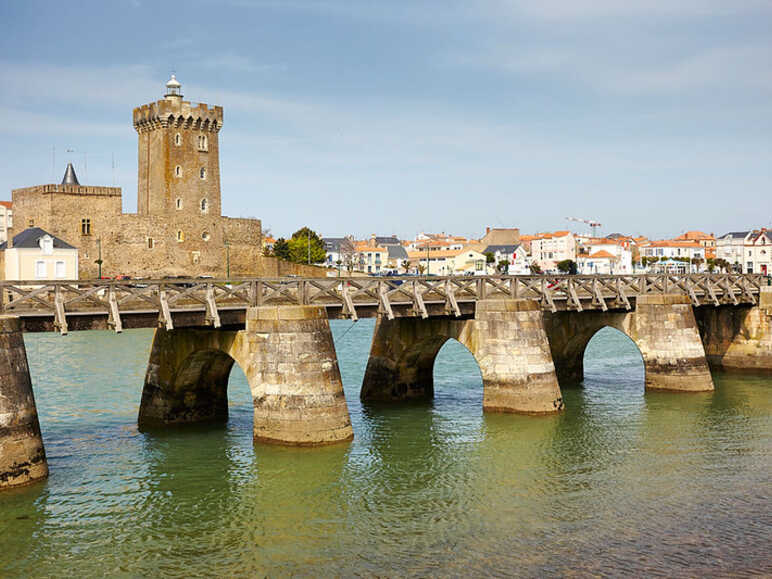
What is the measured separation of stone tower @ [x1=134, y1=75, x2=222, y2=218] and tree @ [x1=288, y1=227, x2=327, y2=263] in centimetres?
2577

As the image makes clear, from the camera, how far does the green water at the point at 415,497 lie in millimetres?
16562

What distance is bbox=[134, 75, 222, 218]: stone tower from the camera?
290 ft

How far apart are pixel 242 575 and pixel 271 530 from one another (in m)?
2.59

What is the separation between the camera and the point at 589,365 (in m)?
47.1

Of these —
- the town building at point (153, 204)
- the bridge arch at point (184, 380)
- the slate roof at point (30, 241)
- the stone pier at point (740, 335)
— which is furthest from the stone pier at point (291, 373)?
the town building at point (153, 204)

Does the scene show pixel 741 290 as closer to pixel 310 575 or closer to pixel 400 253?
pixel 310 575

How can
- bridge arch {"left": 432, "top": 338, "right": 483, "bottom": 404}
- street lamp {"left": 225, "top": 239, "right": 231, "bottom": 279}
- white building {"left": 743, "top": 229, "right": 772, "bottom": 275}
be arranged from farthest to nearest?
white building {"left": 743, "top": 229, "right": 772, "bottom": 275} < street lamp {"left": 225, "top": 239, "right": 231, "bottom": 279} < bridge arch {"left": 432, "top": 338, "right": 483, "bottom": 404}

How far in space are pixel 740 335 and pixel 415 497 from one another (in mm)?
28955

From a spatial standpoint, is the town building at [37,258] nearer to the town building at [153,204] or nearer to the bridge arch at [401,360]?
the town building at [153,204]

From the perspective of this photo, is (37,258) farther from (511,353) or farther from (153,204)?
(511,353)

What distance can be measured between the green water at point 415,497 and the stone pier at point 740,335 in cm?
1066

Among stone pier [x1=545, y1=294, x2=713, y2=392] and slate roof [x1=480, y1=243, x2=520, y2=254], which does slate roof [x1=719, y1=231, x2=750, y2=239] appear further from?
stone pier [x1=545, y1=294, x2=713, y2=392]

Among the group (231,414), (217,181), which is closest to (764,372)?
(231,414)

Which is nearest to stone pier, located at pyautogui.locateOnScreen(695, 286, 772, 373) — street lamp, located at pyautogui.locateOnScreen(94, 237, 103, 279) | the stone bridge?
the stone bridge
